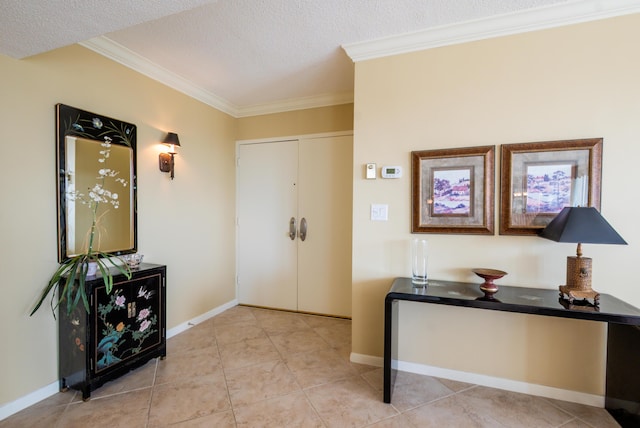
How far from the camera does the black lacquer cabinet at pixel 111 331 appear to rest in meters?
1.94

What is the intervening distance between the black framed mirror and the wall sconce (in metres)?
0.29

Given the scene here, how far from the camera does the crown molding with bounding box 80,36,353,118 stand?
7.63 feet

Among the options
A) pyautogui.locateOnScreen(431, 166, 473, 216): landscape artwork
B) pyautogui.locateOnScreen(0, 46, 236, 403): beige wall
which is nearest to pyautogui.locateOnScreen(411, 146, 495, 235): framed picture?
pyautogui.locateOnScreen(431, 166, 473, 216): landscape artwork

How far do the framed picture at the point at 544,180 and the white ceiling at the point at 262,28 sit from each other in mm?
808

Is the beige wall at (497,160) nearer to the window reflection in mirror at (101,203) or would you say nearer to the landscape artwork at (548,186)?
the landscape artwork at (548,186)

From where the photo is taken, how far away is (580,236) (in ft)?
5.35

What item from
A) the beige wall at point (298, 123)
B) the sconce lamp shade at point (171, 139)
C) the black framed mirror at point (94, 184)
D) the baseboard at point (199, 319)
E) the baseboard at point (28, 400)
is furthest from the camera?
the beige wall at point (298, 123)

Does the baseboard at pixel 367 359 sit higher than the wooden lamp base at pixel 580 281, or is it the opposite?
the wooden lamp base at pixel 580 281

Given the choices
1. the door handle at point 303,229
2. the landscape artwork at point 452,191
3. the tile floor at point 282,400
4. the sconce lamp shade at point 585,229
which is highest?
the landscape artwork at point 452,191

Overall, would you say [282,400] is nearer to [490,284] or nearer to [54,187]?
[490,284]

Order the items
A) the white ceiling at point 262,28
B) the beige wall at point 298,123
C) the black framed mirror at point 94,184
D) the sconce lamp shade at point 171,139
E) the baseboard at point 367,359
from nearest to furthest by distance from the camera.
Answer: the white ceiling at point 262,28 → the black framed mirror at point 94,184 → the baseboard at point 367,359 → the sconce lamp shade at point 171,139 → the beige wall at point 298,123

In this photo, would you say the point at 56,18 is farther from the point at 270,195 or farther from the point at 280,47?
the point at 270,195

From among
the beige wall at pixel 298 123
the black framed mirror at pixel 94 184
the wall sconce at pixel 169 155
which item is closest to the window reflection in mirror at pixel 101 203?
the black framed mirror at pixel 94 184

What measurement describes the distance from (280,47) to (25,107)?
5.81 ft
